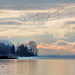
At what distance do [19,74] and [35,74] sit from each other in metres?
3.60

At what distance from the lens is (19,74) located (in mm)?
57906

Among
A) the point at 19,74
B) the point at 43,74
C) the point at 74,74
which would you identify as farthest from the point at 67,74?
the point at 19,74

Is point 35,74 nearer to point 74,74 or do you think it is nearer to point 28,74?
point 28,74

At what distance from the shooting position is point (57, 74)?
59969 millimetres

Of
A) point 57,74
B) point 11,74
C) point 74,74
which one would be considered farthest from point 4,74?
point 74,74

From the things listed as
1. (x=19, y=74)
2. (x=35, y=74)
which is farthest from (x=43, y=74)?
(x=19, y=74)

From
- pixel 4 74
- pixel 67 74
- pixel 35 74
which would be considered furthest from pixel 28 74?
pixel 67 74

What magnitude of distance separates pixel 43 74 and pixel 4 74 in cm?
873

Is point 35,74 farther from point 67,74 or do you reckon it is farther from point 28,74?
point 67,74

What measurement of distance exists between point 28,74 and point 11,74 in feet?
12.3

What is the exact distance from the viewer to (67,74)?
6116cm

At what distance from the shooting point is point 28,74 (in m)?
58.4

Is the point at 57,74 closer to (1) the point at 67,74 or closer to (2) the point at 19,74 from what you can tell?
(1) the point at 67,74

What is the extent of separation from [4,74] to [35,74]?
22.5ft
